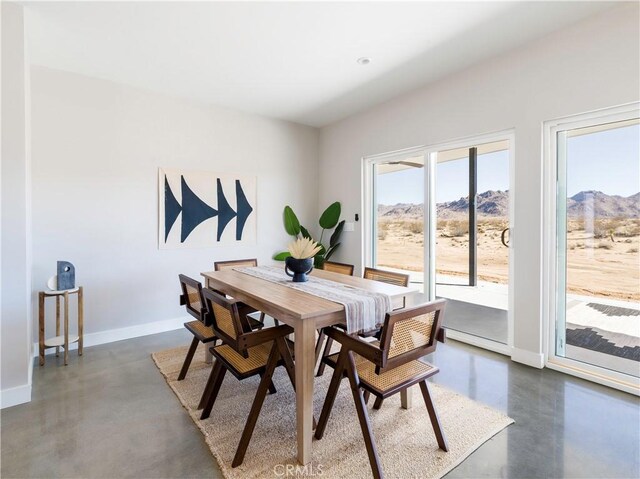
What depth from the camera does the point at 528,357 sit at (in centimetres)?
275

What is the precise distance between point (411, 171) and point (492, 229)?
1.16m

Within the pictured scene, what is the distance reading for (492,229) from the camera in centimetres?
313

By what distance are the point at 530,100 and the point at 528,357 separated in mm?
2149

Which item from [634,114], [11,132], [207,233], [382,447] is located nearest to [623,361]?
[634,114]

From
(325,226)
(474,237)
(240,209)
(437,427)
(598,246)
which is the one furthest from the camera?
(325,226)

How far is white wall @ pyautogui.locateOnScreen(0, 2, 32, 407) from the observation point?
214 centimetres

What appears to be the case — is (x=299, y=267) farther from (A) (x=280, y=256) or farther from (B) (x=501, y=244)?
(A) (x=280, y=256)

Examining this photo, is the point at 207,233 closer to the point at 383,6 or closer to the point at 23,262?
the point at 23,262

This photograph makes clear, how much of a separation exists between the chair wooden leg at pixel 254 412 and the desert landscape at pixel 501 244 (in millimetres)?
2391

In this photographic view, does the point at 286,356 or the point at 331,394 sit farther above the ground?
the point at 286,356

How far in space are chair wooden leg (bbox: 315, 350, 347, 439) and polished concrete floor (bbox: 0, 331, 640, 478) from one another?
0.56 meters

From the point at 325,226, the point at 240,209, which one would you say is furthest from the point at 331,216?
the point at 240,209

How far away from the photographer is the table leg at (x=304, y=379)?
63.1 inches

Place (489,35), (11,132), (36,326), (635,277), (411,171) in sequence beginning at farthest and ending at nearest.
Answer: (411,171), (36,326), (489,35), (635,277), (11,132)
